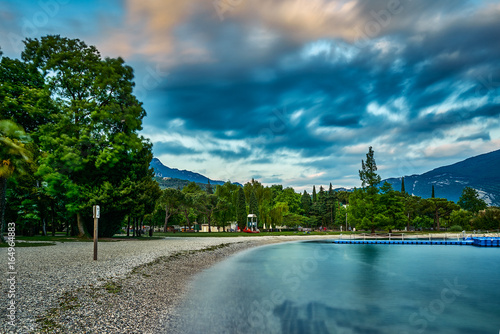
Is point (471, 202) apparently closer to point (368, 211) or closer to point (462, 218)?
point (462, 218)

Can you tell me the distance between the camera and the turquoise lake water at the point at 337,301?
10994mm

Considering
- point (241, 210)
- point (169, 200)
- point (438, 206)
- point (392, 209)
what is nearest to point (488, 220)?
point (438, 206)

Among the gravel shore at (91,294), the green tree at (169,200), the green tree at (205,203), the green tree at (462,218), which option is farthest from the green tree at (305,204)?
the gravel shore at (91,294)

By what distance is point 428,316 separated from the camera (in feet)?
42.9

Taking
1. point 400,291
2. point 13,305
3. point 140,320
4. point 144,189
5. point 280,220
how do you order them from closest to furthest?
point 13,305 → point 140,320 → point 400,291 → point 144,189 → point 280,220

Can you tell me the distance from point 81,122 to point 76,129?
5.45ft

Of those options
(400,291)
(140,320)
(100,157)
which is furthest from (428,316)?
(100,157)

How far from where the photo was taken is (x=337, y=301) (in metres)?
14.8

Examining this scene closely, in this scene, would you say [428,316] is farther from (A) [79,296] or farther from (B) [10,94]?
(B) [10,94]

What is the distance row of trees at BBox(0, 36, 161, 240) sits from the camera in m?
27.9

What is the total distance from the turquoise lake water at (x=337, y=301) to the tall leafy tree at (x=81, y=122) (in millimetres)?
15943

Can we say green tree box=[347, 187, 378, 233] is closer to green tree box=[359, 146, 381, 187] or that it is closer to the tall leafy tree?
green tree box=[359, 146, 381, 187]

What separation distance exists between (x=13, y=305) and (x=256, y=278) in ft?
43.8

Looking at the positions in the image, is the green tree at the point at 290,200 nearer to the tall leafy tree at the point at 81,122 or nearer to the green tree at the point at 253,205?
the green tree at the point at 253,205
